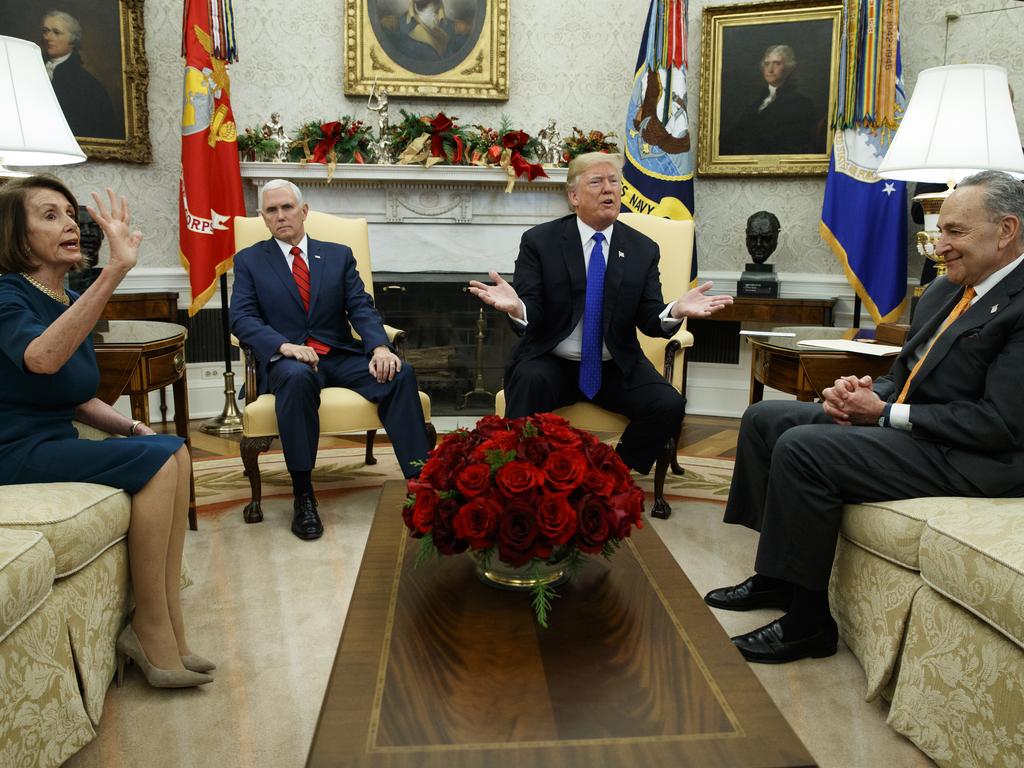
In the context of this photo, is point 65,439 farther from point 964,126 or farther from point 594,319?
point 964,126

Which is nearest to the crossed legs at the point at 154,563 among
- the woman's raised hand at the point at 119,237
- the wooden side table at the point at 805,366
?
the woman's raised hand at the point at 119,237

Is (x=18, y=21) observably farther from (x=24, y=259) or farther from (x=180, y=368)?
(x=24, y=259)

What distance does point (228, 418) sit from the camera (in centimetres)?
506

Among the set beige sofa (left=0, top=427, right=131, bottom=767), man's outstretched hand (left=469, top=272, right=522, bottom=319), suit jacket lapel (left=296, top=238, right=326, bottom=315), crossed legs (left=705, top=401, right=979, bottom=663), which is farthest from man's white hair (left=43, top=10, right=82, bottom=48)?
crossed legs (left=705, top=401, right=979, bottom=663)

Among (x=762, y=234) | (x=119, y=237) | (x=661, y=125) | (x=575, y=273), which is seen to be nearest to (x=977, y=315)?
(x=575, y=273)

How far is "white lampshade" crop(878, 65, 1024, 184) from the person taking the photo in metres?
3.18

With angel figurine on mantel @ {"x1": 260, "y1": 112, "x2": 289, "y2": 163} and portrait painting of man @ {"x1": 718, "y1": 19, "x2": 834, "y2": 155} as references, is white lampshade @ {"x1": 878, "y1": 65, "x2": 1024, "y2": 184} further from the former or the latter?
angel figurine on mantel @ {"x1": 260, "y1": 112, "x2": 289, "y2": 163}

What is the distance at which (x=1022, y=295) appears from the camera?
2105 mm

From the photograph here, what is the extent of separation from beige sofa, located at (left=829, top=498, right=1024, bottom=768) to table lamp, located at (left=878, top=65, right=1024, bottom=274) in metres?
1.48

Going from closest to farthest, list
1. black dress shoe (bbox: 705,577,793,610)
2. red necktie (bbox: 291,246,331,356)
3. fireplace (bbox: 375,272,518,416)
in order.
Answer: black dress shoe (bbox: 705,577,793,610), red necktie (bbox: 291,246,331,356), fireplace (bbox: 375,272,518,416)

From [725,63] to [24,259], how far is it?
14.3 ft

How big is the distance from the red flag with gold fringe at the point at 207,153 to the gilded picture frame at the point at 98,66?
331 mm

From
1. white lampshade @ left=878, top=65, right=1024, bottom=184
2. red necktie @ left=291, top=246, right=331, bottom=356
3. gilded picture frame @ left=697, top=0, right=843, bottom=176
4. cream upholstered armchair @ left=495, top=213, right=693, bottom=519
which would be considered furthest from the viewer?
gilded picture frame @ left=697, top=0, right=843, bottom=176

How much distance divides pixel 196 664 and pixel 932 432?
203 centimetres
